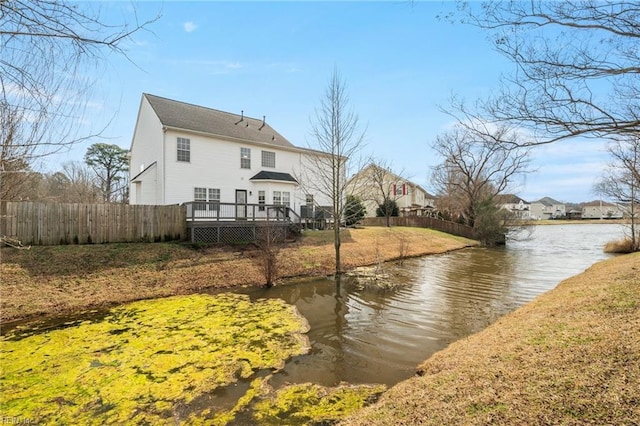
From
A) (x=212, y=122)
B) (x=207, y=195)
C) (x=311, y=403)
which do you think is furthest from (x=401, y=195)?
(x=311, y=403)

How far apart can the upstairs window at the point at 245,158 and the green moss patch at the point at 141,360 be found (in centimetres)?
1333

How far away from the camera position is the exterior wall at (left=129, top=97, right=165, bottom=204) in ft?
58.7

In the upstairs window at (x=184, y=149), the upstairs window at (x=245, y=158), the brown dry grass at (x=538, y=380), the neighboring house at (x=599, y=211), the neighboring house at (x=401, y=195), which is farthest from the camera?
the neighboring house at (x=599, y=211)

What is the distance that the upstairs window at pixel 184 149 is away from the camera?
58.7ft

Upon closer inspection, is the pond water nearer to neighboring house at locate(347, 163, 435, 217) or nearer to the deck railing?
the deck railing

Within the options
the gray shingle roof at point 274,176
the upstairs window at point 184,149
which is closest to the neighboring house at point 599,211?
the gray shingle roof at point 274,176

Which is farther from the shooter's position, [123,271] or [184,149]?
[184,149]

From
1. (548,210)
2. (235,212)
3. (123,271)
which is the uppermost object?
(548,210)

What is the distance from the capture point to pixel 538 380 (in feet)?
10.3

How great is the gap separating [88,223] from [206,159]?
7.40 m

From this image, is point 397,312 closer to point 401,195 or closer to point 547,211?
point 401,195

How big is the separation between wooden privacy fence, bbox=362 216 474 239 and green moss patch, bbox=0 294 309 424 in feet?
84.4

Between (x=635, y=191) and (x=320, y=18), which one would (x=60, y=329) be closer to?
(x=320, y=18)

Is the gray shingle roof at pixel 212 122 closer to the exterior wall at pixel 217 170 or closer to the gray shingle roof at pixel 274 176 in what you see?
the exterior wall at pixel 217 170
